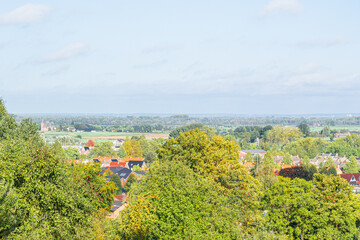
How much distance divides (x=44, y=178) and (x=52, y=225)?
6.63 feet

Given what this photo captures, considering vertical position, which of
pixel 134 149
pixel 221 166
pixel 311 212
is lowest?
pixel 134 149

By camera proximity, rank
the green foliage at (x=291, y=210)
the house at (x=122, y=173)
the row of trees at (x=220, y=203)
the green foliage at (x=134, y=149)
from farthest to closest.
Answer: the green foliage at (x=134, y=149)
the house at (x=122, y=173)
the green foliage at (x=291, y=210)
the row of trees at (x=220, y=203)

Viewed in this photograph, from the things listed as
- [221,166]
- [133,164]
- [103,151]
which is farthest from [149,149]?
[221,166]

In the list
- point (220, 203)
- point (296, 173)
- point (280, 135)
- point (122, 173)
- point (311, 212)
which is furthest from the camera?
point (280, 135)

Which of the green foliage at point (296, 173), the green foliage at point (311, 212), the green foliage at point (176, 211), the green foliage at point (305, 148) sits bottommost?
the green foliage at point (305, 148)

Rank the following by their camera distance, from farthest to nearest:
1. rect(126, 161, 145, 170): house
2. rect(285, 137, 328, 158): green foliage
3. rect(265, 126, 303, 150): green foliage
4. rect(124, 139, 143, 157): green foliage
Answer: rect(265, 126, 303, 150): green foliage < rect(285, 137, 328, 158): green foliage < rect(124, 139, 143, 157): green foliage < rect(126, 161, 145, 170): house

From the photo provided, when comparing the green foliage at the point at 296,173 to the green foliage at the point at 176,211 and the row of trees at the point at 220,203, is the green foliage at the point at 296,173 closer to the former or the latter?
the row of trees at the point at 220,203

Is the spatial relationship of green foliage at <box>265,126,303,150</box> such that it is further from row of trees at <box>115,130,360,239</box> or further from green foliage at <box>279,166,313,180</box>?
row of trees at <box>115,130,360,239</box>

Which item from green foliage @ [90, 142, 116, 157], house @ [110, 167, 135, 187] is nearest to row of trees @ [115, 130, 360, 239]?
house @ [110, 167, 135, 187]

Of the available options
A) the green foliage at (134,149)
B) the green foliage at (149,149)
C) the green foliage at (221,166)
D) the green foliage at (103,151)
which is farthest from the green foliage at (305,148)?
the green foliage at (221,166)

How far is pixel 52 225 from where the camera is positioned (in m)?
18.8

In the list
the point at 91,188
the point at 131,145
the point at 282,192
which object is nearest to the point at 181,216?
the point at 91,188

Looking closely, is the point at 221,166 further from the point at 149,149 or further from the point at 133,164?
the point at 149,149

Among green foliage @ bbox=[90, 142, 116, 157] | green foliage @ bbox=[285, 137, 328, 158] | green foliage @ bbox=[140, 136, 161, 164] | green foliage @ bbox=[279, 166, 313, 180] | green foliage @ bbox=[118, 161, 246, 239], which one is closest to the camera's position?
green foliage @ bbox=[118, 161, 246, 239]
